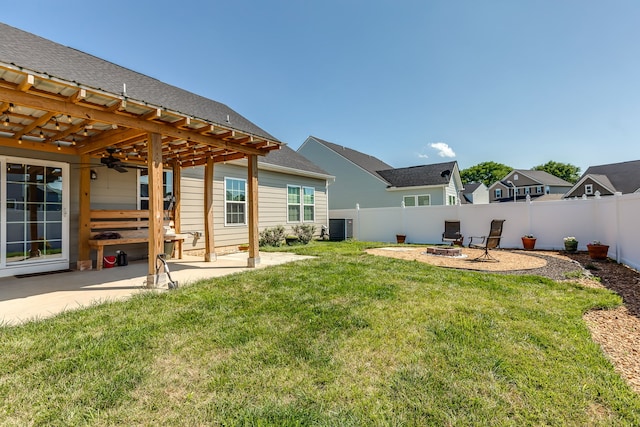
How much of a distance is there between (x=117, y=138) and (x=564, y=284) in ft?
25.8

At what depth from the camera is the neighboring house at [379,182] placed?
17531 millimetres

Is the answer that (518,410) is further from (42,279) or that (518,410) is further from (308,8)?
(308,8)

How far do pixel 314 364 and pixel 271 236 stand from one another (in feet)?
26.4

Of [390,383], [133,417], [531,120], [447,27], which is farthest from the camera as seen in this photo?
[531,120]

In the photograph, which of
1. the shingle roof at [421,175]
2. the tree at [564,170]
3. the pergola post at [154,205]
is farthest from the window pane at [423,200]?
the tree at [564,170]

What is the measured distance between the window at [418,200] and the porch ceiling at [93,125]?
13.2 metres

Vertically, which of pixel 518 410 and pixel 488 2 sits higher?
pixel 488 2

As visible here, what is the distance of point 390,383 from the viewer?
2.12 m

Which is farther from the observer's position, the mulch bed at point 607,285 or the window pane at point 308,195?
the window pane at point 308,195

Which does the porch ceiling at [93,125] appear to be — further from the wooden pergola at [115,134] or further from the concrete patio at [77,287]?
the concrete patio at [77,287]

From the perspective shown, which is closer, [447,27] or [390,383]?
[390,383]

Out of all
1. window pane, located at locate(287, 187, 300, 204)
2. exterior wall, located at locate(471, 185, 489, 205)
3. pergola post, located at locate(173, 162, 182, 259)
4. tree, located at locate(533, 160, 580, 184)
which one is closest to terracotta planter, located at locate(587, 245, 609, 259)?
window pane, located at locate(287, 187, 300, 204)

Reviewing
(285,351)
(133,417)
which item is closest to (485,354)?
(285,351)

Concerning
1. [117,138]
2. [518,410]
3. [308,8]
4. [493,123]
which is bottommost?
[518,410]
